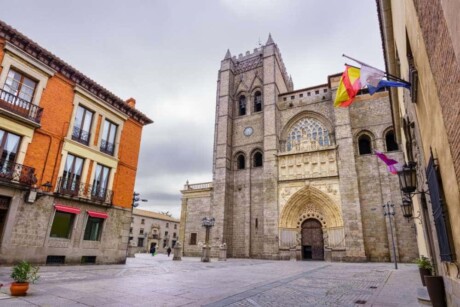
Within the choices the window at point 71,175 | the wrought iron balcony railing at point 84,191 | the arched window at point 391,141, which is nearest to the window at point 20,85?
the window at point 71,175

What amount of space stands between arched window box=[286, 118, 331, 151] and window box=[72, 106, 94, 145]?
17632 mm

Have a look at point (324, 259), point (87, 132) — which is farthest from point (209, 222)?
point (87, 132)

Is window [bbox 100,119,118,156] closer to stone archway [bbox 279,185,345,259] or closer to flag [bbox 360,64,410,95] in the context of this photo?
flag [bbox 360,64,410,95]

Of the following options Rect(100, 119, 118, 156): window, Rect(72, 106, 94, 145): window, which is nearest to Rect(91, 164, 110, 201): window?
Rect(100, 119, 118, 156): window

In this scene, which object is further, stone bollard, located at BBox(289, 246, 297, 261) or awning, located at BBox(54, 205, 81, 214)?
stone bollard, located at BBox(289, 246, 297, 261)

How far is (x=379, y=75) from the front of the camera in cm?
516

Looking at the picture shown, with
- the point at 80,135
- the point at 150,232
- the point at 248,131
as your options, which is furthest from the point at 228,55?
the point at 150,232

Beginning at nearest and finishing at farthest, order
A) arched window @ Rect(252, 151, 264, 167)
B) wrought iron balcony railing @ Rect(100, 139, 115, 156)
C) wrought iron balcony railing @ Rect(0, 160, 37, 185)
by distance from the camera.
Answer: wrought iron balcony railing @ Rect(0, 160, 37, 185) → wrought iron balcony railing @ Rect(100, 139, 115, 156) → arched window @ Rect(252, 151, 264, 167)

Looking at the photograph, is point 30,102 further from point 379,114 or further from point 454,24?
point 379,114

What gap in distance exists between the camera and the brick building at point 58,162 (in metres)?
11.1

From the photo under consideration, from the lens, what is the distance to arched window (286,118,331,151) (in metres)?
25.4

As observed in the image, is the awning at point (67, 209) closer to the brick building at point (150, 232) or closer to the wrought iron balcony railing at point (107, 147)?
the wrought iron balcony railing at point (107, 147)

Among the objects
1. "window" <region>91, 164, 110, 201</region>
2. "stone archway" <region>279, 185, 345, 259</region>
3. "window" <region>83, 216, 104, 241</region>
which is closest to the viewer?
"window" <region>83, 216, 104, 241</region>

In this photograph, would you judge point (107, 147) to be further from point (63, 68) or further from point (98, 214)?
point (63, 68)
